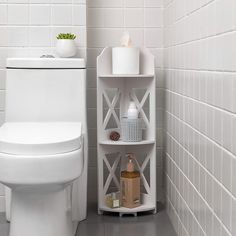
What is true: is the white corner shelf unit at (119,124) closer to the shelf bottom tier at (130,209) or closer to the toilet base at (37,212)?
the shelf bottom tier at (130,209)

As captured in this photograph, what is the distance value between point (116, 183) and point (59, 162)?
83 centimetres

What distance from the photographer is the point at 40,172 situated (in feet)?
5.35

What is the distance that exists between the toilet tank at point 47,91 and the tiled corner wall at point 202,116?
1.50ft

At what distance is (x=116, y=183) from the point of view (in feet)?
7.99

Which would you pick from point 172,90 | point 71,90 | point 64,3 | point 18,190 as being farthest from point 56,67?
point 18,190

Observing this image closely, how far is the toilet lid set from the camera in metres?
1.63

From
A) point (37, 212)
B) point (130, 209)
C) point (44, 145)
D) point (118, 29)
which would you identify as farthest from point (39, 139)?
point (118, 29)

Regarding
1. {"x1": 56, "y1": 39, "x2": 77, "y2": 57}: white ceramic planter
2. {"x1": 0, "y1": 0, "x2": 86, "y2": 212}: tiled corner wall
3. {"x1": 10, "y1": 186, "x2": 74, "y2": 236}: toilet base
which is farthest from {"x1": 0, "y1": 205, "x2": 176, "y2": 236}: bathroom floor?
{"x1": 56, "y1": 39, "x2": 77, "y2": 57}: white ceramic planter

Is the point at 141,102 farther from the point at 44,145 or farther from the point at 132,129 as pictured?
the point at 44,145

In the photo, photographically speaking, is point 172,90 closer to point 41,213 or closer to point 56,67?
point 56,67

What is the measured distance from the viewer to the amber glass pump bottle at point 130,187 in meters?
2.30

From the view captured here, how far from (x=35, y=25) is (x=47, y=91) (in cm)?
39

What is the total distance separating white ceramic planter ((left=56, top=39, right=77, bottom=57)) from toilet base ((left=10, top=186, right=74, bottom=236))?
0.75m

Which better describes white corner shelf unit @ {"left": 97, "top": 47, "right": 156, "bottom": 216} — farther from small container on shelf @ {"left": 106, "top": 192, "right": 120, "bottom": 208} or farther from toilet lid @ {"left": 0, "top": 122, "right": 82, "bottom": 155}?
toilet lid @ {"left": 0, "top": 122, "right": 82, "bottom": 155}
